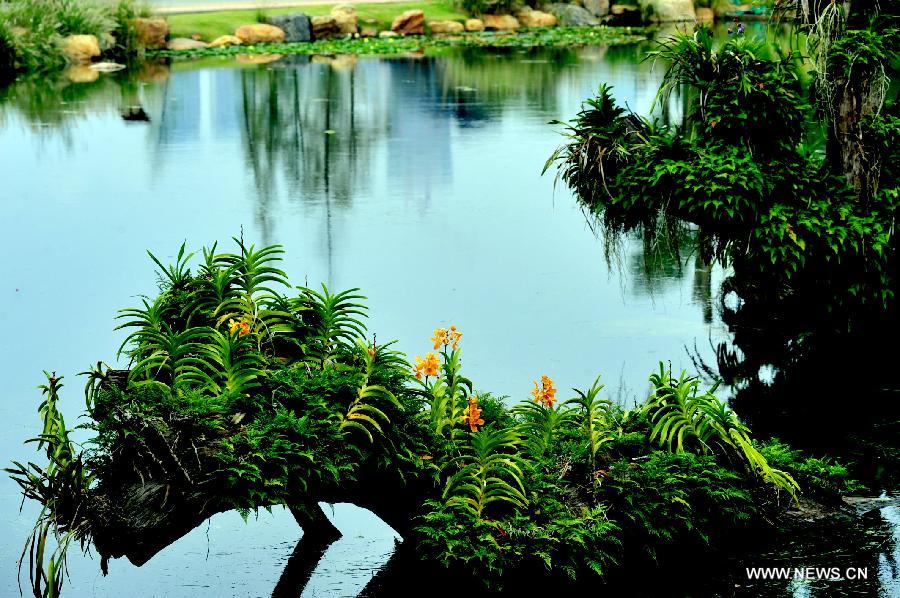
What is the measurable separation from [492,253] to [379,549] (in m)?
6.85

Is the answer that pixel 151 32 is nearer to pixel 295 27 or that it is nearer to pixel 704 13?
pixel 295 27

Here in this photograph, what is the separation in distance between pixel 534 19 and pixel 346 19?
22.8 ft

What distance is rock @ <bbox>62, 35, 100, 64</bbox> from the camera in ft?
103

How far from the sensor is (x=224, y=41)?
3459 cm

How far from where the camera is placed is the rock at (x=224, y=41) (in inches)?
1357

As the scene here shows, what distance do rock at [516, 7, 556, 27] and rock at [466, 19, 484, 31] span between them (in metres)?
2.01

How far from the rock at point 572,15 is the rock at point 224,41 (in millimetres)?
11555

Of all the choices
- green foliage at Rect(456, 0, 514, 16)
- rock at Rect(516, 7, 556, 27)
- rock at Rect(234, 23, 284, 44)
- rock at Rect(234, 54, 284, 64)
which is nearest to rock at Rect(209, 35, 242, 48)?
rock at Rect(234, 23, 284, 44)

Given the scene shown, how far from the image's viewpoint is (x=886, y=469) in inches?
293

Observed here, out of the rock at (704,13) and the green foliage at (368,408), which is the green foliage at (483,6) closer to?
the rock at (704,13)

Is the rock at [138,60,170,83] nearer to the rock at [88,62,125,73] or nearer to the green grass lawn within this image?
the rock at [88,62,125,73]

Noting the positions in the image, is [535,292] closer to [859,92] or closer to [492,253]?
[492,253]

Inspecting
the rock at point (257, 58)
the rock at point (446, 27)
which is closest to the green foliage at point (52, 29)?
the rock at point (257, 58)

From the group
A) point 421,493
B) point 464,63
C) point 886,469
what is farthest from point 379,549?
point 464,63
